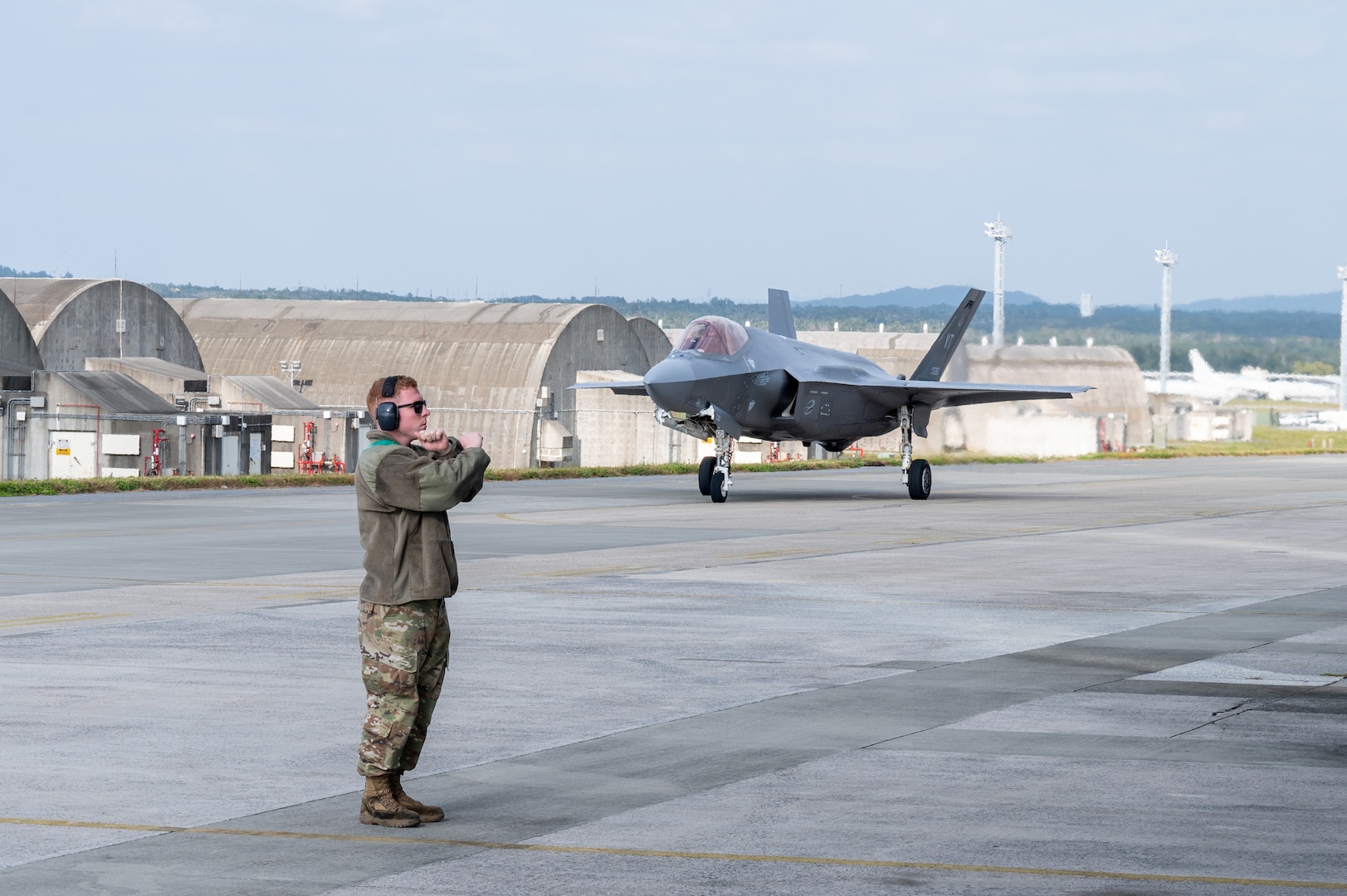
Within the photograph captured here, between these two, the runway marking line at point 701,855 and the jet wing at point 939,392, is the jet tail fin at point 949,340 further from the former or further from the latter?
the runway marking line at point 701,855

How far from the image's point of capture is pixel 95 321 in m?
63.0

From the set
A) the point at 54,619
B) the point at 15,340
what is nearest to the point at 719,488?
the point at 54,619

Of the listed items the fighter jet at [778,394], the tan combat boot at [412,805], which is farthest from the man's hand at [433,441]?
the fighter jet at [778,394]

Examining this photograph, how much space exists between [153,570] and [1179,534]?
612 inches

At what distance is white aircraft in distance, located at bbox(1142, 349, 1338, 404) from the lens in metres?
158

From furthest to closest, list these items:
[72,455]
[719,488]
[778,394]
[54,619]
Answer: [72,455] → [778,394] → [719,488] → [54,619]

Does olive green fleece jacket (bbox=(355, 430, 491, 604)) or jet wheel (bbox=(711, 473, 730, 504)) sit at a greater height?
olive green fleece jacket (bbox=(355, 430, 491, 604))

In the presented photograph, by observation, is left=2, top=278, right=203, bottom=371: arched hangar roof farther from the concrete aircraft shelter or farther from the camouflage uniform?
the camouflage uniform

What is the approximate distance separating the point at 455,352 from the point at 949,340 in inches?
1370

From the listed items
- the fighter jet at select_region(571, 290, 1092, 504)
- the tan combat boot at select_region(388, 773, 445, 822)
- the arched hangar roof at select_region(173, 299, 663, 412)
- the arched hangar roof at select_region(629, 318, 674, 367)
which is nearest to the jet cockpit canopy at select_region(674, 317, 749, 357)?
the fighter jet at select_region(571, 290, 1092, 504)

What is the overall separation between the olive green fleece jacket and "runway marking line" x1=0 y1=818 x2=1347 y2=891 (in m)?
1.05

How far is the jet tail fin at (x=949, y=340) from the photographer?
4200 cm

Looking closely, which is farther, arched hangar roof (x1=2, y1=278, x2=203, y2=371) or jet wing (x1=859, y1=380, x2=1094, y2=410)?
arched hangar roof (x1=2, y1=278, x2=203, y2=371)

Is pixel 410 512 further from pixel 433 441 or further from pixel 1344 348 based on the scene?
pixel 1344 348
